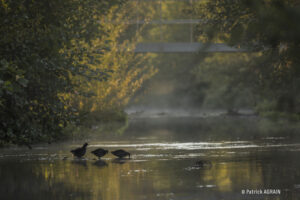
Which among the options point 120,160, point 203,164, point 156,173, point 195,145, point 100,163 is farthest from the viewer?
point 195,145

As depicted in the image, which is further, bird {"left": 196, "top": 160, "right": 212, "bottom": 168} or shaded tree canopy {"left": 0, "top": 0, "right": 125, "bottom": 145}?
bird {"left": 196, "top": 160, "right": 212, "bottom": 168}

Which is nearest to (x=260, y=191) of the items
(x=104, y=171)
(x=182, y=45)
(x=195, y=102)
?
(x=104, y=171)

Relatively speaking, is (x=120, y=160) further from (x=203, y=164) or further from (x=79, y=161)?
(x=203, y=164)

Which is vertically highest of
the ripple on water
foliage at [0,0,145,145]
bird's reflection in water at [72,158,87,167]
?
foliage at [0,0,145,145]

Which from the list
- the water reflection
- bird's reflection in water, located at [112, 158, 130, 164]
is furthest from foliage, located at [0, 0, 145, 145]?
bird's reflection in water, located at [112, 158, 130, 164]

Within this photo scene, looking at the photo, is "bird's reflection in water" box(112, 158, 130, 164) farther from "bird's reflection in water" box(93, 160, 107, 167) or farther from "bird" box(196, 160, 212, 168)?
"bird" box(196, 160, 212, 168)

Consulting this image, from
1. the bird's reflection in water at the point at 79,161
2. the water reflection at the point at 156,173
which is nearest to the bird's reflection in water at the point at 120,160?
the water reflection at the point at 156,173

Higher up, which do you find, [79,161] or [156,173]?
[156,173]

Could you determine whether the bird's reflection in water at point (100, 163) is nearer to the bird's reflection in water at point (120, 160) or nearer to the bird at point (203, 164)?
the bird's reflection in water at point (120, 160)

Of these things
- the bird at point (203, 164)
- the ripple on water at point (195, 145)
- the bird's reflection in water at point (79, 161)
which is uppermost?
the bird at point (203, 164)

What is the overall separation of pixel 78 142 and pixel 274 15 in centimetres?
2550

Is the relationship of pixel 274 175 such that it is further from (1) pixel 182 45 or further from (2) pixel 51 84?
(1) pixel 182 45

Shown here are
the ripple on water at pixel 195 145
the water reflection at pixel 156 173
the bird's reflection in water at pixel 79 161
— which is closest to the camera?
the water reflection at pixel 156 173

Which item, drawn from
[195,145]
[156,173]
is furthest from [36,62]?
[195,145]
